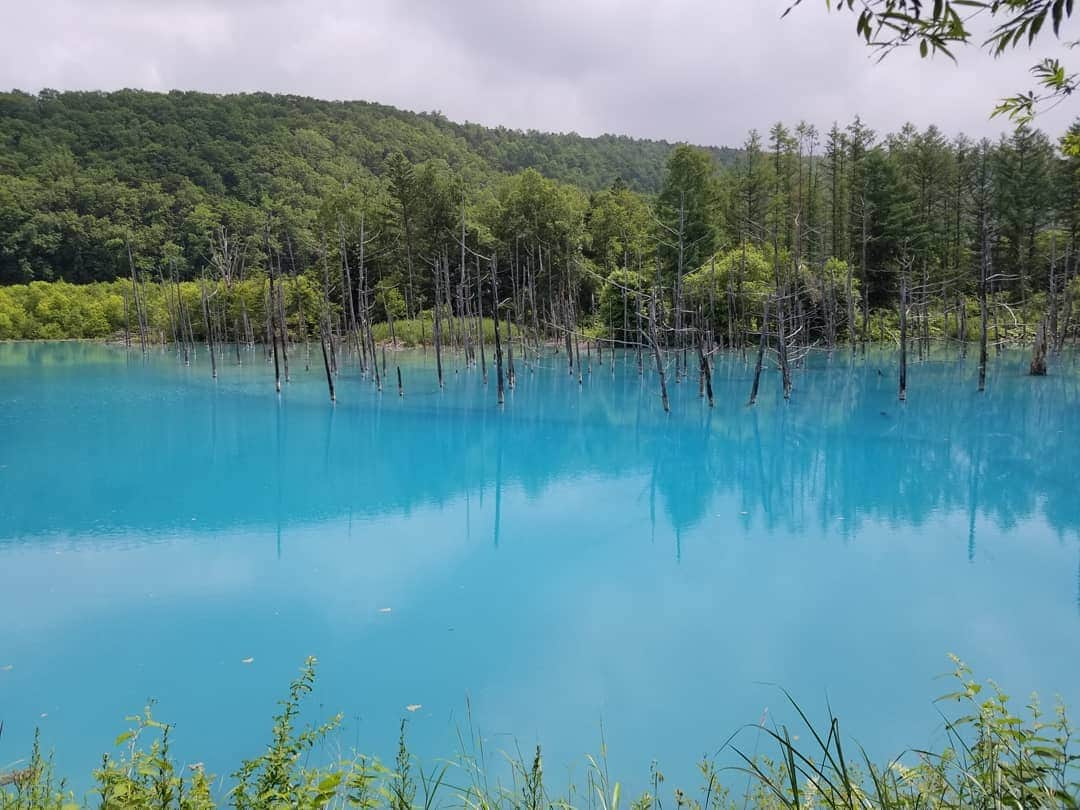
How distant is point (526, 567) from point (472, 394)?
591 inches

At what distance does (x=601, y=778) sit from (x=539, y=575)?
3.96m

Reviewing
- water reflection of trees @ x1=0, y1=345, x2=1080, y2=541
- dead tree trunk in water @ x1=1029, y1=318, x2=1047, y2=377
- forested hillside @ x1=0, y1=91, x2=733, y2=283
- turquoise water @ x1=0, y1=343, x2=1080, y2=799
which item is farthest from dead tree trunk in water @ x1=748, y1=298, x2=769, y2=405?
forested hillside @ x1=0, y1=91, x2=733, y2=283

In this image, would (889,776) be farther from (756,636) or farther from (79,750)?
(79,750)

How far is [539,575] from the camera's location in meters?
8.49

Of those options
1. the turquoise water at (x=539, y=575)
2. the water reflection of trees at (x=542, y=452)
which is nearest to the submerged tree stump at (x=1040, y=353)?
the water reflection of trees at (x=542, y=452)

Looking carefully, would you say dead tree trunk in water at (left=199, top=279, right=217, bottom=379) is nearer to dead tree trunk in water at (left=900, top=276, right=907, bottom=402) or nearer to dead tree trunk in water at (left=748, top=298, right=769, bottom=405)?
dead tree trunk in water at (left=748, top=298, right=769, bottom=405)

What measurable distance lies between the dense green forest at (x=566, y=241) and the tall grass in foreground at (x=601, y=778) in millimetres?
13435

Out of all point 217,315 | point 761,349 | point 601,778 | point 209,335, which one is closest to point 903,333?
point 761,349

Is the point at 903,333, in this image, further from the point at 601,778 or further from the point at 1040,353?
the point at 601,778

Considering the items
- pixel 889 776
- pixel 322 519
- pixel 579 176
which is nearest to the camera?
pixel 889 776

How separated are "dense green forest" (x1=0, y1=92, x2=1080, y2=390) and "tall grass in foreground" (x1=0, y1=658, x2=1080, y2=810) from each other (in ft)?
44.1

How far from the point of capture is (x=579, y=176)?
7531 centimetres

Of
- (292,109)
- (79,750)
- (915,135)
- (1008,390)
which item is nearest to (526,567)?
(79,750)

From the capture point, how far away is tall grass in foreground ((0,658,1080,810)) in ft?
7.84
